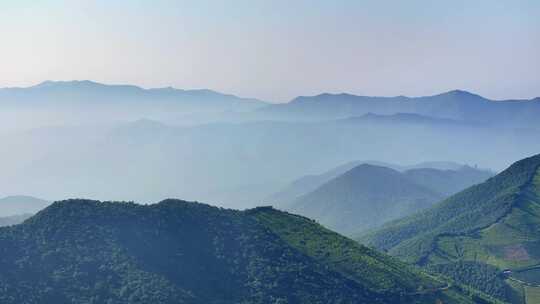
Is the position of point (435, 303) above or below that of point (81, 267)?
below

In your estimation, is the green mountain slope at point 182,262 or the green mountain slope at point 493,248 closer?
the green mountain slope at point 182,262

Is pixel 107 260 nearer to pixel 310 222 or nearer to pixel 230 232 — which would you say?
pixel 230 232

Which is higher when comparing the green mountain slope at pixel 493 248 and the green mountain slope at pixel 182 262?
the green mountain slope at pixel 182 262

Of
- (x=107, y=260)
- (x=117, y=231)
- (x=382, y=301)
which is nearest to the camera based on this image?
(x=107, y=260)

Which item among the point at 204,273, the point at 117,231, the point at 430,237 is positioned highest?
the point at 117,231

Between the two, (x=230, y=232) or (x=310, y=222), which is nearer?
(x=230, y=232)

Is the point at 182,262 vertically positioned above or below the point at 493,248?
above

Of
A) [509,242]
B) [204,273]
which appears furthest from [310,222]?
[509,242]

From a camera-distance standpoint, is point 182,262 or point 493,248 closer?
point 182,262
